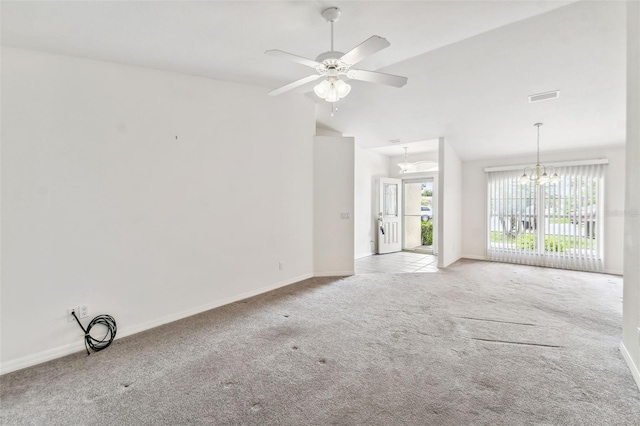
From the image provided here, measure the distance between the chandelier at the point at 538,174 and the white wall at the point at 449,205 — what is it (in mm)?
1313

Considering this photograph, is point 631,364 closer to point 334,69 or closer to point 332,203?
point 334,69

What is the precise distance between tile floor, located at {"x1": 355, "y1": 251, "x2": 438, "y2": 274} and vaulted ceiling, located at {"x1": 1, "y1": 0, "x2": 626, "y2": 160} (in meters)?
3.00

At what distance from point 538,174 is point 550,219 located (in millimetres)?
1794

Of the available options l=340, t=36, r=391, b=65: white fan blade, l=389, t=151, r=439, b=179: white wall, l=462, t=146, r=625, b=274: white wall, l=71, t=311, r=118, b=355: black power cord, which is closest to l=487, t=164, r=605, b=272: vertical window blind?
l=462, t=146, r=625, b=274: white wall

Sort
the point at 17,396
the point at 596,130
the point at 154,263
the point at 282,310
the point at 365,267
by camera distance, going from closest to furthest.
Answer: the point at 17,396, the point at 154,263, the point at 282,310, the point at 596,130, the point at 365,267

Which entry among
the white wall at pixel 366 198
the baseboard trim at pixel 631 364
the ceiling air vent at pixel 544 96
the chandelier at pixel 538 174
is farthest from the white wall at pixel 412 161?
the baseboard trim at pixel 631 364

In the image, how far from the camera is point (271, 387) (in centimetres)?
209

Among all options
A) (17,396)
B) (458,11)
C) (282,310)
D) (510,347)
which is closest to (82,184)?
(17,396)

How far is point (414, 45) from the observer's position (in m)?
3.07

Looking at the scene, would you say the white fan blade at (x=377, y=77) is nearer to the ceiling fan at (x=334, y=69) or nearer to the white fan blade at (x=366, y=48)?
the ceiling fan at (x=334, y=69)

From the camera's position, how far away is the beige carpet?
6.00 feet

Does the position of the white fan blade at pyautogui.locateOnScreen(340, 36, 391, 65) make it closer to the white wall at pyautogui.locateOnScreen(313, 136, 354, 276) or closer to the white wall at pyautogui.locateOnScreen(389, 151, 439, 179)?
the white wall at pyautogui.locateOnScreen(313, 136, 354, 276)

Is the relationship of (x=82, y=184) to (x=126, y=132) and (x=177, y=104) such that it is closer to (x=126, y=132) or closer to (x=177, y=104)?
(x=126, y=132)

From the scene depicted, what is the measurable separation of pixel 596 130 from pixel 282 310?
241 inches
